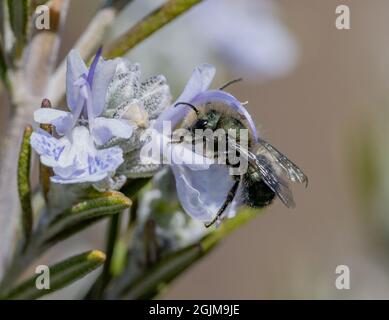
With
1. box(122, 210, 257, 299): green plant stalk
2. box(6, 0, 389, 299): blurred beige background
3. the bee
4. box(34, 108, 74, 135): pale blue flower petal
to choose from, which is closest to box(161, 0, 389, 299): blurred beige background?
box(6, 0, 389, 299): blurred beige background

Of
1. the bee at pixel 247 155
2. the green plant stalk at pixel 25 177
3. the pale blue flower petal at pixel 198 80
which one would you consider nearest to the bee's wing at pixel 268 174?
the bee at pixel 247 155

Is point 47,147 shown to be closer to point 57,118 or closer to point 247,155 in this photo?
point 57,118

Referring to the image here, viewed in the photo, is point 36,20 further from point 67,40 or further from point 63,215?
point 67,40

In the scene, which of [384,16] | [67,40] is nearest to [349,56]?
[67,40]

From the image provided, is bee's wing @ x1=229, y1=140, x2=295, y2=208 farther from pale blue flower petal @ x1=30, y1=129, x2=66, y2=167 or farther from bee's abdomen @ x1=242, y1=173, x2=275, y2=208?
pale blue flower petal @ x1=30, y1=129, x2=66, y2=167

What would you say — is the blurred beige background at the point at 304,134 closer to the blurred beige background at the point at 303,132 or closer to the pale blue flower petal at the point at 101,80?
the blurred beige background at the point at 303,132
